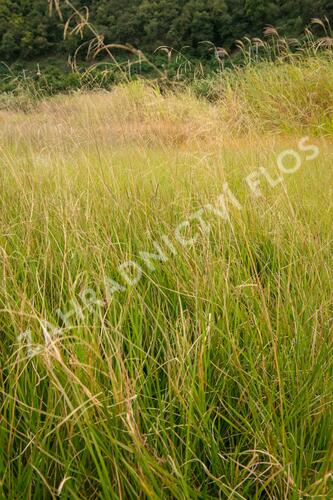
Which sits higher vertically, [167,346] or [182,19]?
[182,19]

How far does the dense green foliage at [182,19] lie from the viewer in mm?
9680

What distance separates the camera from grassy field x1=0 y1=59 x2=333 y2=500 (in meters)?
0.71

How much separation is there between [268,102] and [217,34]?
8750 millimetres

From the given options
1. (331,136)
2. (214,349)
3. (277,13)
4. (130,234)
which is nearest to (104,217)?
(130,234)

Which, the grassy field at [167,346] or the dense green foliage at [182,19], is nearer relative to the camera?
the grassy field at [167,346]

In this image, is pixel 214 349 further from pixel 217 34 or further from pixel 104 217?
pixel 217 34

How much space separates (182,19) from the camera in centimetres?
1020

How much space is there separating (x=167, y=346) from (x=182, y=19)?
34.9ft

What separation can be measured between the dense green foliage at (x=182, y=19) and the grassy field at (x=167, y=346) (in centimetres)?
861

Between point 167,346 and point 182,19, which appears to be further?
point 182,19

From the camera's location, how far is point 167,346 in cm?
85

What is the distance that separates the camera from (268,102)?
4379 mm

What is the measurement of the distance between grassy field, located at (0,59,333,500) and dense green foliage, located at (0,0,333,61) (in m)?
8.61

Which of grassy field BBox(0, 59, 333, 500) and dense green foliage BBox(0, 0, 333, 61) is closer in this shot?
grassy field BBox(0, 59, 333, 500)
